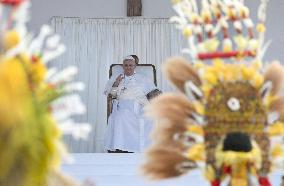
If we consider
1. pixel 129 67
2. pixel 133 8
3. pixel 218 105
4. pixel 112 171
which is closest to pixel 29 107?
pixel 218 105

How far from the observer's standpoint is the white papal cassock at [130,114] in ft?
14.1

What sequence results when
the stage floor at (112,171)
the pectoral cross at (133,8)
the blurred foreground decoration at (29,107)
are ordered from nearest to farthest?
the blurred foreground decoration at (29,107), the stage floor at (112,171), the pectoral cross at (133,8)

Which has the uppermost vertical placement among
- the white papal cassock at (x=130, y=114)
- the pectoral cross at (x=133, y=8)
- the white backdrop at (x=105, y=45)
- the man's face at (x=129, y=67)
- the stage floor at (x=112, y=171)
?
the pectoral cross at (x=133, y=8)

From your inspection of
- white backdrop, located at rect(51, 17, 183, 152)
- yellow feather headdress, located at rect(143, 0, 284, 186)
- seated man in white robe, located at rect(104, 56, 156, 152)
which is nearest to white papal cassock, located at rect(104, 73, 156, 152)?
seated man in white robe, located at rect(104, 56, 156, 152)

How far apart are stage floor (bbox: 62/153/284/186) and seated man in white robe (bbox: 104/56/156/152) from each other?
47.4 inches

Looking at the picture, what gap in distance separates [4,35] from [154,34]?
15.4ft

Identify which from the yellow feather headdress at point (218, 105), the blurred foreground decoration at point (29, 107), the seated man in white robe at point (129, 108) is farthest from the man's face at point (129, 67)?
the blurred foreground decoration at point (29, 107)

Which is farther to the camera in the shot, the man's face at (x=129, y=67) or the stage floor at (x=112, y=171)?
the man's face at (x=129, y=67)

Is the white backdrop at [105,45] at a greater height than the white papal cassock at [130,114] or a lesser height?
greater

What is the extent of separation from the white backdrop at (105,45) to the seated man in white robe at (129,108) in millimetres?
1340

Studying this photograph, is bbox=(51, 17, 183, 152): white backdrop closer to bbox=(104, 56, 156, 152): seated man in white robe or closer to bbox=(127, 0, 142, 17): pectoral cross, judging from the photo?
bbox=(127, 0, 142, 17): pectoral cross

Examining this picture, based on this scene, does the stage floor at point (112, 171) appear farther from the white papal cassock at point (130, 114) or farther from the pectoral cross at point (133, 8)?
the pectoral cross at point (133, 8)

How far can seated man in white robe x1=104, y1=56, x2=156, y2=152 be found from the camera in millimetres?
4297

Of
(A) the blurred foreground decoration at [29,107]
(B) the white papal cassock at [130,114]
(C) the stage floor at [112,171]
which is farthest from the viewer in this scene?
(B) the white papal cassock at [130,114]
